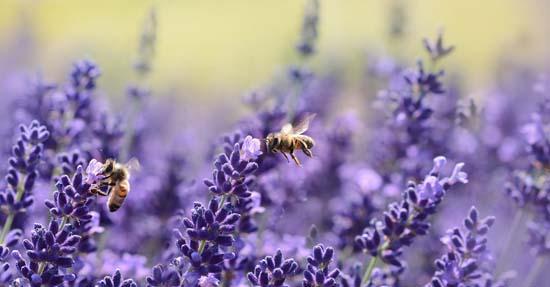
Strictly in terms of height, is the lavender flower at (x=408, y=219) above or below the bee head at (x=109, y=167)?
below

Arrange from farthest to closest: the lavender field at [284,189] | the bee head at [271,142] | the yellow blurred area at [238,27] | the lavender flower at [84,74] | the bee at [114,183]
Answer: the yellow blurred area at [238,27] → the lavender flower at [84,74] → the bee head at [271,142] → the bee at [114,183] → the lavender field at [284,189]

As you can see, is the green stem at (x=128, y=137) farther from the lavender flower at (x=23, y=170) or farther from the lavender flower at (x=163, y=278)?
the lavender flower at (x=163, y=278)

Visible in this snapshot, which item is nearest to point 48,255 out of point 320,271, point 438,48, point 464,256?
point 320,271

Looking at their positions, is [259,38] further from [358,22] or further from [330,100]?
[330,100]

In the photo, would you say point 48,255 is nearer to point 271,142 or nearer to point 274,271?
point 274,271

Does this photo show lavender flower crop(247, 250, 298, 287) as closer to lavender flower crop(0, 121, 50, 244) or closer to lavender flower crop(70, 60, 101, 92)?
lavender flower crop(0, 121, 50, 244)

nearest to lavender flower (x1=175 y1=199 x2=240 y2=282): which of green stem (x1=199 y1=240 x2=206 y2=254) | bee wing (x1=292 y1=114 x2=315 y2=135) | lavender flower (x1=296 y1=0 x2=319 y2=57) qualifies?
green stem (x1=199 y1=240 x2=206 y2=254)

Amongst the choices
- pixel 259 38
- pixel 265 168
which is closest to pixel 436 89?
pixel 265 168

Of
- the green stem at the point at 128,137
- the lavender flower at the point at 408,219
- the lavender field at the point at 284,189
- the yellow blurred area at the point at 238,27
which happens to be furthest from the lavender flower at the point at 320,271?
the yellow blurred area at the point at 238,27
